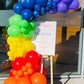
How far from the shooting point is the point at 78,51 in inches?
201

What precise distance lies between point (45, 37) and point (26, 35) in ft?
1.48

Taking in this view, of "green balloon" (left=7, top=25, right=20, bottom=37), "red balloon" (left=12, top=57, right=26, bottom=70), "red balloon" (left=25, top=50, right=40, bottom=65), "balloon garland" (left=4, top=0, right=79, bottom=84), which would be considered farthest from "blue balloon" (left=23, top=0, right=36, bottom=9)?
"red balloon" (left=12, top=57, right=26, bottom=70)

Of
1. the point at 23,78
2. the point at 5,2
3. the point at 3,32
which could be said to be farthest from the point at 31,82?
the point at 5,2

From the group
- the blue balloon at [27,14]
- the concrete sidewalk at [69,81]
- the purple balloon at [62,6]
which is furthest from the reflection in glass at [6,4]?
the concrete sidewalk at [69,81]

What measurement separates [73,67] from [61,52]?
59 centimetres

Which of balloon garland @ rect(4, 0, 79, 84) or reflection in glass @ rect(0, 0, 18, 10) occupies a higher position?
reflection in glass @ rect(0, 0, 18, 10)

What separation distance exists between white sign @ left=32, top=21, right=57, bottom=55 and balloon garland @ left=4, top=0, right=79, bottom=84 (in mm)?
141

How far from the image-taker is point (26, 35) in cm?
352

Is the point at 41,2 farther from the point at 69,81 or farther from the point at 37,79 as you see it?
the point at 69,81

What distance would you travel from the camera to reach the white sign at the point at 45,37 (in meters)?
3.73

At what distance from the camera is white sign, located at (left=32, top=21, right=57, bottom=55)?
3729 mm

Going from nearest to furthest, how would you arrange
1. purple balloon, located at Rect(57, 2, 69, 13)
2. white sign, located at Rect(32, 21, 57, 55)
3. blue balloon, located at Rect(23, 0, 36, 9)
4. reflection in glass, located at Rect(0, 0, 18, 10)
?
blue balloon, located at Rect(23, 0, 36, 9)
purple balloon, located at Rect(57, 2, 69, 13)
white sign, located at Rect(32, 21, 57, 55)
reflection in glass, located at Rect(0, 0, 18, 10)

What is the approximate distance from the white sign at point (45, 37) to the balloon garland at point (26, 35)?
141 mm

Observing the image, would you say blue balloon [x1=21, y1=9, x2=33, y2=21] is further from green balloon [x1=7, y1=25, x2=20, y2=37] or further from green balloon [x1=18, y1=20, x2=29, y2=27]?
green balloon [x1=7, y1=25, x2=20, y2=37]
